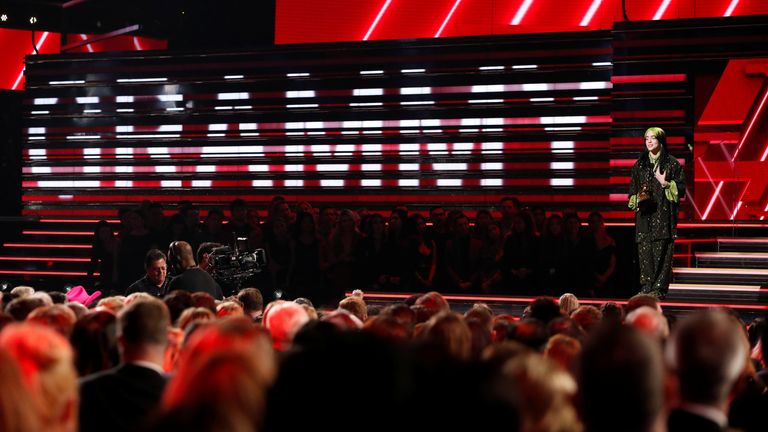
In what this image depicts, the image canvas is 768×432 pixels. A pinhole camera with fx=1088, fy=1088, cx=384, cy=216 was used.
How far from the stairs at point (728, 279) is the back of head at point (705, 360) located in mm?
7825

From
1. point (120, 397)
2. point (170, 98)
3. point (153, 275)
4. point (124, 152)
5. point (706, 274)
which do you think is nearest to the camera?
point (120, 397)

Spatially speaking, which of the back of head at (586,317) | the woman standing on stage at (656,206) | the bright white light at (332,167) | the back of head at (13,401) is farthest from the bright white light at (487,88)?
the back of head at (13,401)

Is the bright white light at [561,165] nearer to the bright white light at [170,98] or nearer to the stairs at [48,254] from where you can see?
the bright white light at [170,98]

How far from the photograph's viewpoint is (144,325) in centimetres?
376

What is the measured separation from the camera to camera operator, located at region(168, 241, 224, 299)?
27.2 feet

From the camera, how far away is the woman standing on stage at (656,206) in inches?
394

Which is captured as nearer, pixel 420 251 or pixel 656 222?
pixel 656 222

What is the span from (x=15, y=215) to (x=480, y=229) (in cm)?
790

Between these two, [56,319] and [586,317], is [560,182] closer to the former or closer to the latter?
[586,317]

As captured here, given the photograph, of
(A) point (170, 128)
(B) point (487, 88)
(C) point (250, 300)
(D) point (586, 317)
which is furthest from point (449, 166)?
(D) point (586, 317)

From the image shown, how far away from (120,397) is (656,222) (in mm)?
7441

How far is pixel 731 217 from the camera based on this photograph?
1286 centimetres

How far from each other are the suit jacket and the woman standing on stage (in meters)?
7.16

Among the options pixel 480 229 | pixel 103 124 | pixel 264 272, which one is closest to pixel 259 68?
pixel 103 124
